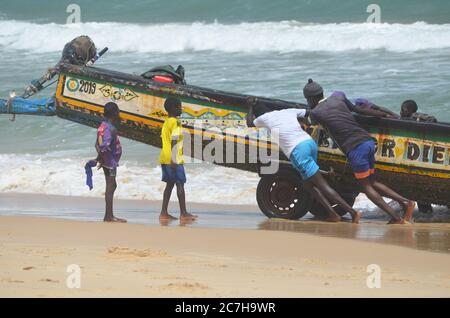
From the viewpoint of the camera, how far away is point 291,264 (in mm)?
7742

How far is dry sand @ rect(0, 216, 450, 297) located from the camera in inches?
261

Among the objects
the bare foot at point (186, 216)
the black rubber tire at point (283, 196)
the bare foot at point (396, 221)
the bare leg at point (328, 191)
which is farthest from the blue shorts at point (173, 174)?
the bare foot at point (396, 221)

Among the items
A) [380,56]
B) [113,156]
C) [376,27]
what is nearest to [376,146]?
[113,156]

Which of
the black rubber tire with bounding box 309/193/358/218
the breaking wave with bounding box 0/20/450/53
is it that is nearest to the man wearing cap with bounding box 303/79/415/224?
the black rubber tire with bounding box 309/193/358/218

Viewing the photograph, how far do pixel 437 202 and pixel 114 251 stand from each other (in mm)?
3789

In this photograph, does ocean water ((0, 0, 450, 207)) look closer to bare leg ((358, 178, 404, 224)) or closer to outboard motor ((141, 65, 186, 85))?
outboard motor ((141, 65, 186, 85))

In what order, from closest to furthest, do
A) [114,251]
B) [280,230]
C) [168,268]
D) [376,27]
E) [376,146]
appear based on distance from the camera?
[168,268] → [114,251] → [280,230] → [376,146] → [376,27]

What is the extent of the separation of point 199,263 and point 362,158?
2.96 metres

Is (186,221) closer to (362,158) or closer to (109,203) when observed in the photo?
(109,203)

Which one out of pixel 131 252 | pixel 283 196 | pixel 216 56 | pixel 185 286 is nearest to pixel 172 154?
pixel 283 196

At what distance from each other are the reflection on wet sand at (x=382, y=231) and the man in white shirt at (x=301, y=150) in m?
0.27

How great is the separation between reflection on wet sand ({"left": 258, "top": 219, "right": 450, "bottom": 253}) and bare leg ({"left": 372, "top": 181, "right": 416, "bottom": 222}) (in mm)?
124

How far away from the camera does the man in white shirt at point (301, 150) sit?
33.3 feet
